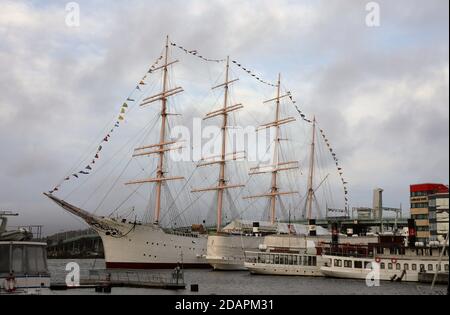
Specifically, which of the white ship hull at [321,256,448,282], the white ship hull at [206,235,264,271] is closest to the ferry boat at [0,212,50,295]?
the white ship hull at [321,256,448,282]

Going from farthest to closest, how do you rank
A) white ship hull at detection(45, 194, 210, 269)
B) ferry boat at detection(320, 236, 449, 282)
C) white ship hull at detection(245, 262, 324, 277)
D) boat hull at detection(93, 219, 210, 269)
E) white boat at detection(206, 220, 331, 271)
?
white boat at detection(206, 220, 331, 271) < boat hull at detection(93, 219, 210, 269) < white ship hull at detection(45, 194, 210, 269) < white ship hull at detection(245, 262, 324, 277) < ferry boat at detection(320, 236, 449, 282)

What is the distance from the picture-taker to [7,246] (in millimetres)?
29141

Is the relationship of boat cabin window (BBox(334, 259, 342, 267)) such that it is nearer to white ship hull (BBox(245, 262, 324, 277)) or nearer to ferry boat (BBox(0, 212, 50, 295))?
white ship hull (BBox(245, 262, 324, 277))

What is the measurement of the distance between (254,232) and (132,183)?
90.6 feet

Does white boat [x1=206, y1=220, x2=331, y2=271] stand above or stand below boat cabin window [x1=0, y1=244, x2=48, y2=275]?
below

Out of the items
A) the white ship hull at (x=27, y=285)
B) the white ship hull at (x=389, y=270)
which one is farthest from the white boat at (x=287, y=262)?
the white ship hull at (x=27, y=285)

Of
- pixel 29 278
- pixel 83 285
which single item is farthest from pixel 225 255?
pixel 29 278

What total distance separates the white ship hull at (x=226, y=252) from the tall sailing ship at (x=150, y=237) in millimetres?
4699

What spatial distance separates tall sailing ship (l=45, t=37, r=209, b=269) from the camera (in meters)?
94.3

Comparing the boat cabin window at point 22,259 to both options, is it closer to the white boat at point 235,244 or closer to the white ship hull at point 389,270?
the white ship hull at point 389,270

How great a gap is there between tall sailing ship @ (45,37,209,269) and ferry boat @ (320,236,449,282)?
78.1ft

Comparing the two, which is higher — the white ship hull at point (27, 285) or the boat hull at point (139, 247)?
the white ship hull at point (27, 285)

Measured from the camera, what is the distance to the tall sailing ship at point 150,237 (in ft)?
309
